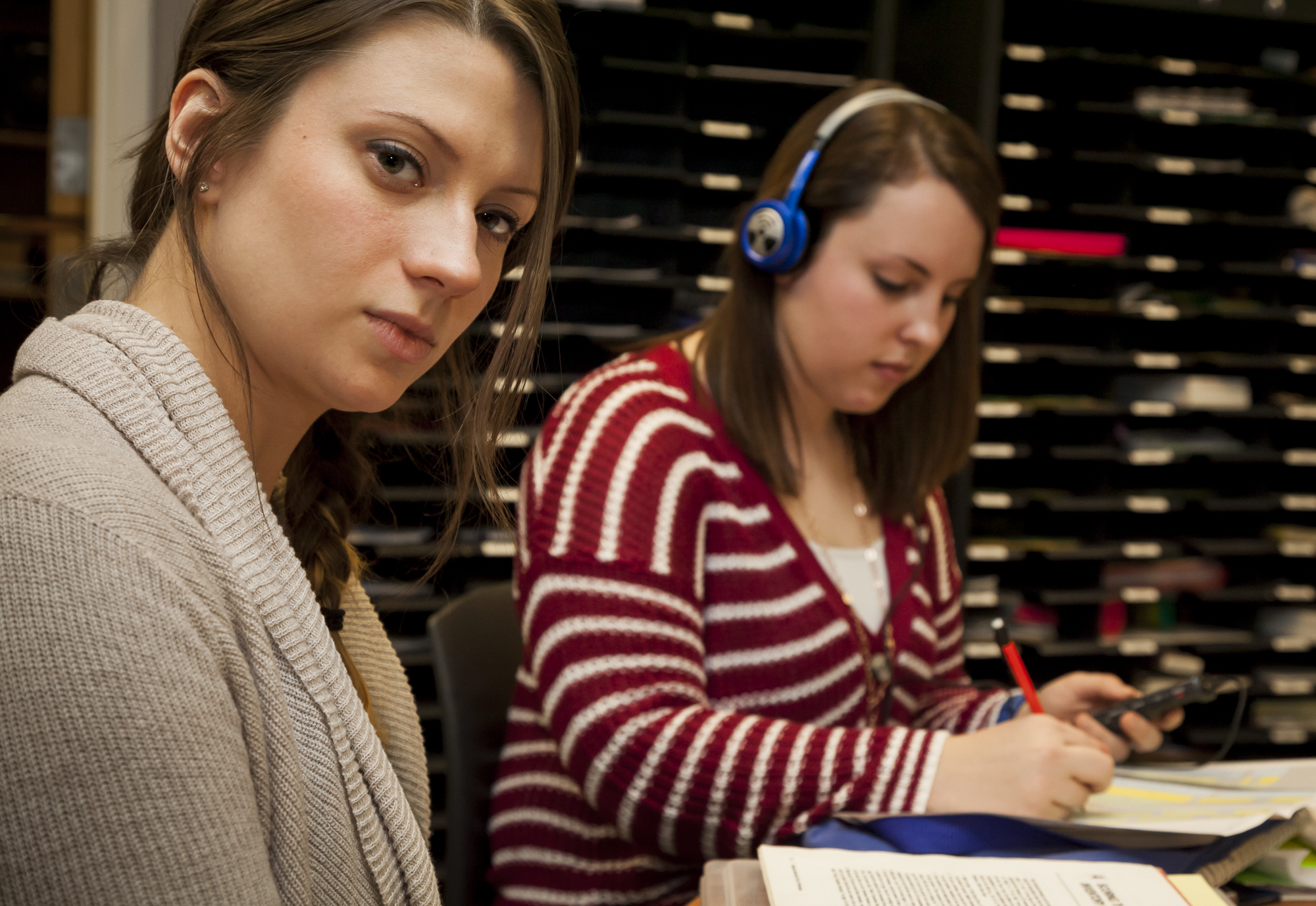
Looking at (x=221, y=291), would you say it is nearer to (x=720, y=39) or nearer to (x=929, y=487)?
(x=929, y=487)

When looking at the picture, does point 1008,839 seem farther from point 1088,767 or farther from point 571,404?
point 571,404

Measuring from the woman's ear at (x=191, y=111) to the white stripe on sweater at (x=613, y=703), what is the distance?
23.8 inches

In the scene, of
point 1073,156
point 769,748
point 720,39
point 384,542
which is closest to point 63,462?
point 769,748

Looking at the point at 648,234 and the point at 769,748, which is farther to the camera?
the point at 648,234

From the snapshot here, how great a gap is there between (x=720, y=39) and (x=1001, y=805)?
93.4 inches

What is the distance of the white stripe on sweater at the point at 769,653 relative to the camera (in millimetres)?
1146

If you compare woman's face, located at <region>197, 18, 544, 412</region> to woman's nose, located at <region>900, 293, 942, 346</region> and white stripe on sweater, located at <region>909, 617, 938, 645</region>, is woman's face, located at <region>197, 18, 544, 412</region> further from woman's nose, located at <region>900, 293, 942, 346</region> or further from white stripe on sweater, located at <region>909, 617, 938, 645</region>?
white stripe on sweater, located at <region>909, 617, 938, 645</region>

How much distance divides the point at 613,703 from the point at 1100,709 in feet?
2.04

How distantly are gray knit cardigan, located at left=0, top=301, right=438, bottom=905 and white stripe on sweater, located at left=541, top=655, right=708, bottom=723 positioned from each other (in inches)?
12.8

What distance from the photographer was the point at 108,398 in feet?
1.87

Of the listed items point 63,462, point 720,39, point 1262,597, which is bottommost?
point 1262,597

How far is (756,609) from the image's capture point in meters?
1.16

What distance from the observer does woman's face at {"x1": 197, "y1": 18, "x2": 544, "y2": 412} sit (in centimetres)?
62

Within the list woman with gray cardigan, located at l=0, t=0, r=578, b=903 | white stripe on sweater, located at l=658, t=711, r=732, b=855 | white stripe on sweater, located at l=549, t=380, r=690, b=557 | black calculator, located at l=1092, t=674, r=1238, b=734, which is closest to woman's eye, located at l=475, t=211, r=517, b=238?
woman with gray cardigan, located at l=0, t=0, r=578, b=903
